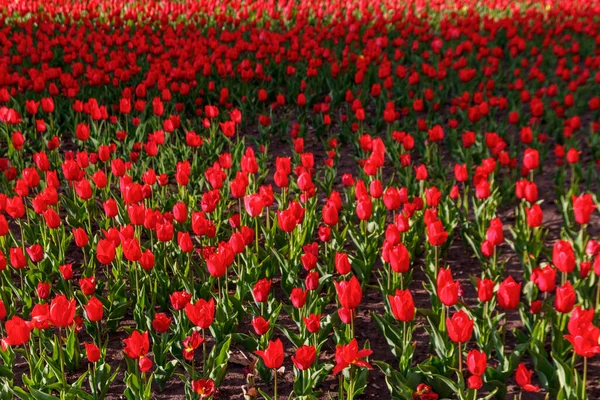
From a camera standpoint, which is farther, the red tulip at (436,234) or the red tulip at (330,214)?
the red tulip at (330,214)

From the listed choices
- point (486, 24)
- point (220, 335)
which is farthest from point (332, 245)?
point (486, 24)

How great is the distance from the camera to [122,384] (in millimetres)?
3189

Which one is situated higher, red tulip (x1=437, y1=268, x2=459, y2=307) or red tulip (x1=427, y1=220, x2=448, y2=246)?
red tulip (x1=437, y1=268, x2=459, y2=307)

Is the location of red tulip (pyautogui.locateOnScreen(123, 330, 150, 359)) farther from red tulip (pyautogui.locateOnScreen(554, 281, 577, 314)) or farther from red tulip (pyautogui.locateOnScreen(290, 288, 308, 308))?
red tulip (pyautogui.locateOnScreen(554, 281, 577, 314))

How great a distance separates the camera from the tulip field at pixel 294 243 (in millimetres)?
2898

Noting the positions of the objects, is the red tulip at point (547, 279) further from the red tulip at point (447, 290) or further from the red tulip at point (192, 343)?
the red tulip at point (192, 343)

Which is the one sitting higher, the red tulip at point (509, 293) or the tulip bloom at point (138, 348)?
the red tulip at point (509, 293)

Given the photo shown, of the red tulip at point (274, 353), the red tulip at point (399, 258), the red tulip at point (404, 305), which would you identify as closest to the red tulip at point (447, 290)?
the red tulip at point (404, 305)

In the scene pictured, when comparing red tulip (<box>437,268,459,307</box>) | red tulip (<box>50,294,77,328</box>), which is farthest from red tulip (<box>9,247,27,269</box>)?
red tulip (<box>437,268,459,307</box>)

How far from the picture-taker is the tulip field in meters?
2.90

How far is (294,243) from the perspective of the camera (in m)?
3.99

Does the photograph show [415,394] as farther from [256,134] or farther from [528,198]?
[256,134]

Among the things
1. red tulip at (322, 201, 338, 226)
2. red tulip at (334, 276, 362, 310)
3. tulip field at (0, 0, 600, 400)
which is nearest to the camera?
red tulip at (334, 276, 362, 310)

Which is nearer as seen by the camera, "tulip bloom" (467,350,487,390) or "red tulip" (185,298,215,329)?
"tulip bloom" (467,350,487,390)
